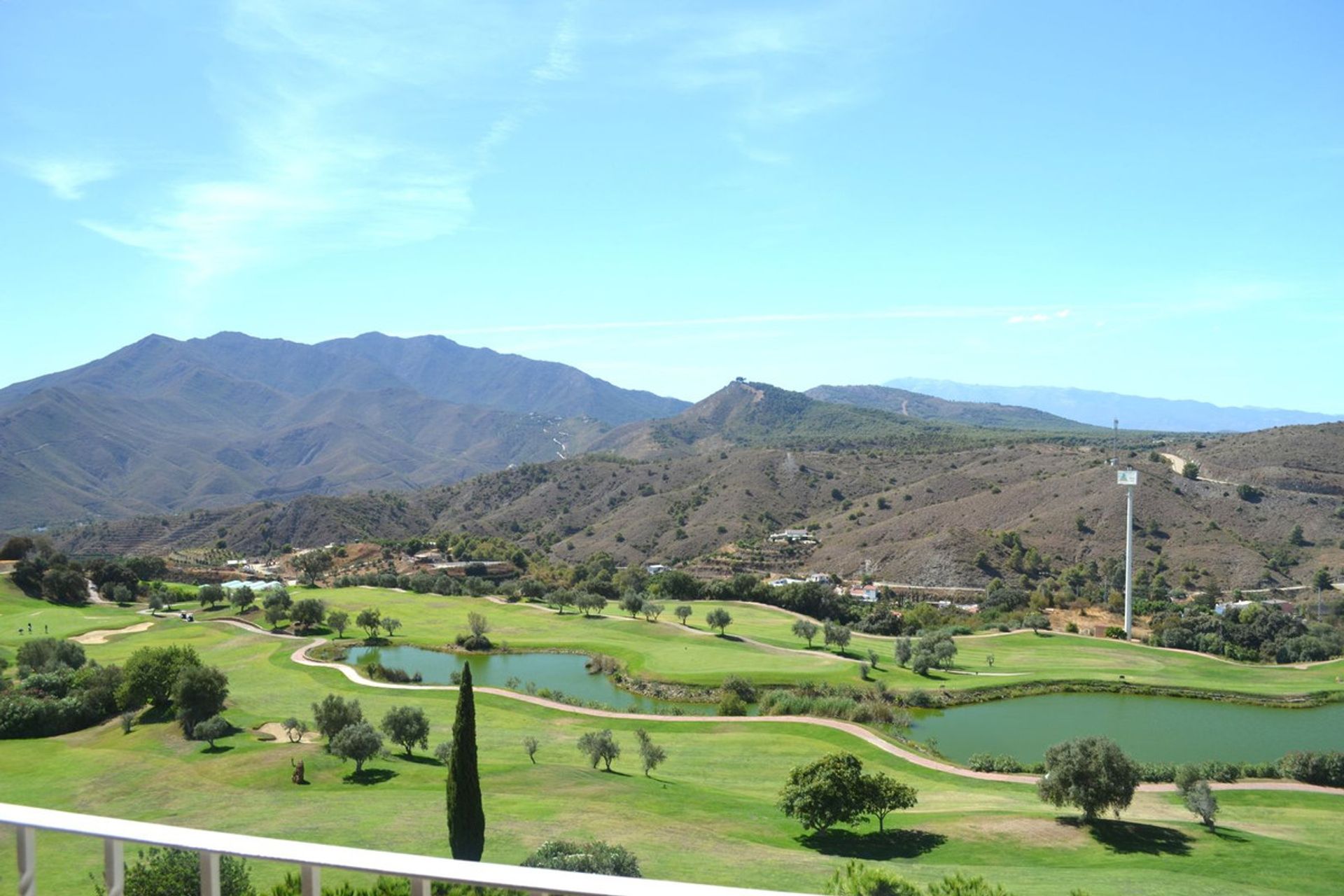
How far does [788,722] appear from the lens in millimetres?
35188

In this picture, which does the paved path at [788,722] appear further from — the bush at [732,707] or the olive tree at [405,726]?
the olive tree at [405,726]

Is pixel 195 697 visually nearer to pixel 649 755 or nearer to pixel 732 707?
pixel 649 755

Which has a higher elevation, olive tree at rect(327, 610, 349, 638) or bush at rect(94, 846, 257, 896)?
bush at rect(94, 846, 257, 896)

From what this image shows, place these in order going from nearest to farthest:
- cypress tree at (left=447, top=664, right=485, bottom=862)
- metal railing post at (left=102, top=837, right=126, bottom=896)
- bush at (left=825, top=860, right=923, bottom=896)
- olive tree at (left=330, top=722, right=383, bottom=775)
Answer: metal railing post at (left=102, top=837, right=126, bottom=896) → bush at (left=825, top=860, right=923, bottom=896) → cypress tree at (left=447, top=664, right=485, bottom=862) → olive tree at (left=330, top=722, right=383, bottom=775)

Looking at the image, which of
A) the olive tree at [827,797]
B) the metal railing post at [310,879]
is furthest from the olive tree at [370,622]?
the metal railing post at [310,879]

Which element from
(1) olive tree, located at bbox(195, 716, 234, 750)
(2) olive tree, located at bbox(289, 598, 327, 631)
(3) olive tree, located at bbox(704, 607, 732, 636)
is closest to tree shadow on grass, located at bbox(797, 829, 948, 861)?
(1) olive tree, located at bbox(195, 716, 234, 750)

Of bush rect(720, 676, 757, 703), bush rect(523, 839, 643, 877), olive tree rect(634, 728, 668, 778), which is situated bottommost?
bush rect(720, 676, 757, 703)

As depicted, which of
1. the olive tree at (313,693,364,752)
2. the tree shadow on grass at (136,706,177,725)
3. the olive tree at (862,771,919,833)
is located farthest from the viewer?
the tree shadow on grass at (136,706,177,725)

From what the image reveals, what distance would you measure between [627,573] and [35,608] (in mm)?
44647

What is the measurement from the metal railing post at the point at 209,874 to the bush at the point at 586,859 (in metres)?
12.5

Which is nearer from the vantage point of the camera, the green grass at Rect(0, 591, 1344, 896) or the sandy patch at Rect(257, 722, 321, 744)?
the green grass at Rect(0, 591, 1344, 896)

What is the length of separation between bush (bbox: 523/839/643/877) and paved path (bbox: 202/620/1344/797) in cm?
1614

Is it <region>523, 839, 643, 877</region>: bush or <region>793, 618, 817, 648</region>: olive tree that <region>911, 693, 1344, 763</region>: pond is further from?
<region>523, 839, 643, 877</region>: bush

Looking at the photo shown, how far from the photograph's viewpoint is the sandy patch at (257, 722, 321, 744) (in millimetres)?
30766
